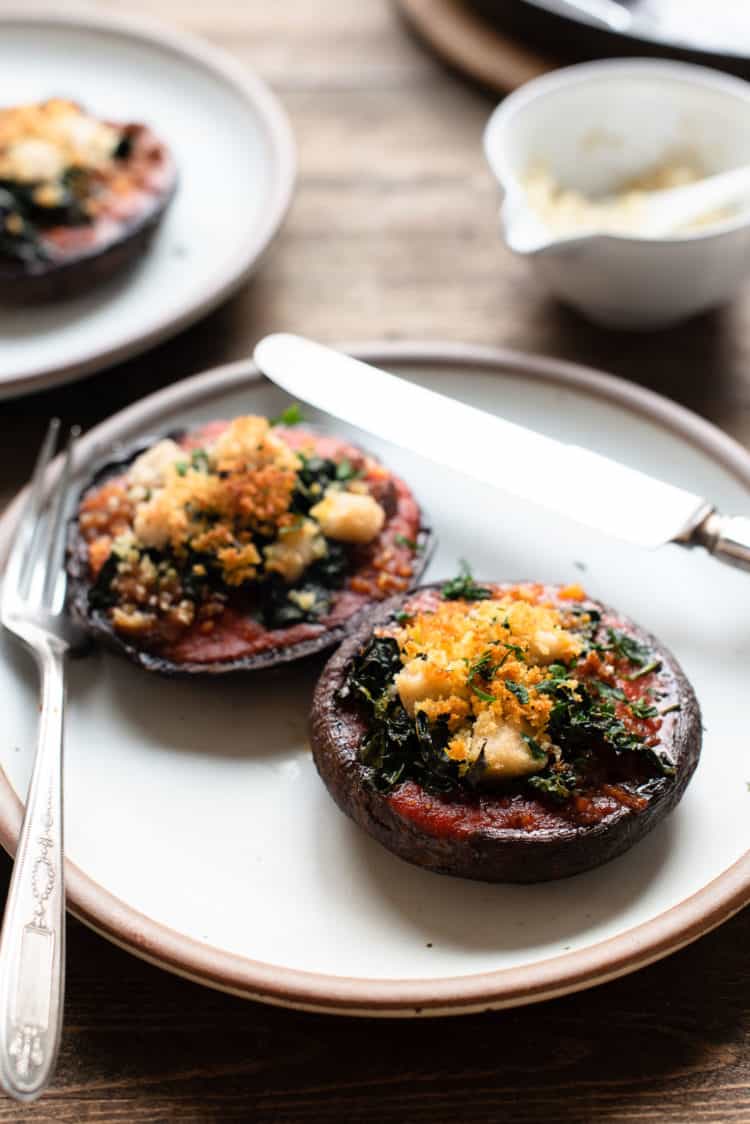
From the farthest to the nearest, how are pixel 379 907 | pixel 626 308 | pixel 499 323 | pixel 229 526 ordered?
pixel 499 323
pixel 626 308
pixel 229 526
pixel 379 907

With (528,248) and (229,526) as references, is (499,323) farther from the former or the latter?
(229,526)

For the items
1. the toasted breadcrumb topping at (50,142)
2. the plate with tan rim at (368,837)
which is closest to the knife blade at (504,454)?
the plate with tan rim at (368,837)

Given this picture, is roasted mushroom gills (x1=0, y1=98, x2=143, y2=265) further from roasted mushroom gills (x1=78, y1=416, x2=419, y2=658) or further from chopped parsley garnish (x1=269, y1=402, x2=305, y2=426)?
roasted mushroom gills (x1=78, y1=416, x2=419, y2=658)

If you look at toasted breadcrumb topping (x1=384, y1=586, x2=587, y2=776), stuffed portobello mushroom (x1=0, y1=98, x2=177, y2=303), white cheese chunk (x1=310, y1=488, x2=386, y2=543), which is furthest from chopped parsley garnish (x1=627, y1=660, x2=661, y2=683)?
stuffed portobello mushroom (x1=0, y1=98, x2=177, y2=303)

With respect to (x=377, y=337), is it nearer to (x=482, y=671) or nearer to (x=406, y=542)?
(x=406, y=542)

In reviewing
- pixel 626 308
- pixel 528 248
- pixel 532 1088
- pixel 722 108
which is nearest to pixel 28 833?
pixel 532 1088

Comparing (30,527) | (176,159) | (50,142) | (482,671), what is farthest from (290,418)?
(176,159)

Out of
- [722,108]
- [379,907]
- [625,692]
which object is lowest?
[379,907]
